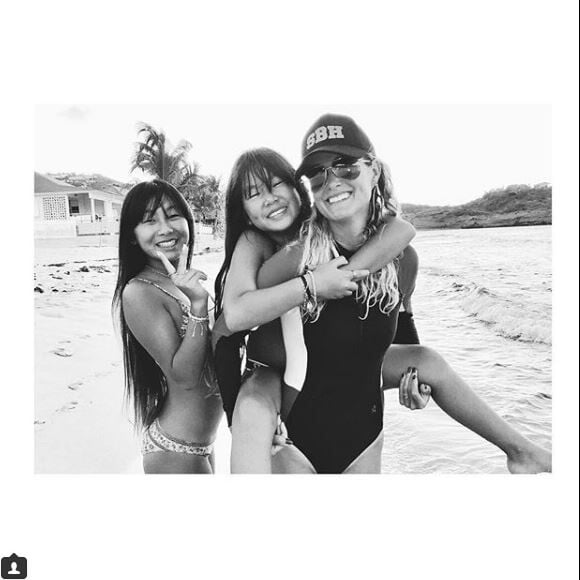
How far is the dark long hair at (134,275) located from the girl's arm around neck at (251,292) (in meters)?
0.29

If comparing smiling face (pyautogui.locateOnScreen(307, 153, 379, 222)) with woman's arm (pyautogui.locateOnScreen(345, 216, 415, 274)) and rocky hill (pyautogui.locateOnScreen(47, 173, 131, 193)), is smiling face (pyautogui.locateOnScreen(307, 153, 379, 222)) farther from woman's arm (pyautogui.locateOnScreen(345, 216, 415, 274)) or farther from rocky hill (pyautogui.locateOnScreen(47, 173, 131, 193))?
rocky hill (pyautogui.locateOnScreen(47, 173, 131, 193))

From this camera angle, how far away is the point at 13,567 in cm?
284

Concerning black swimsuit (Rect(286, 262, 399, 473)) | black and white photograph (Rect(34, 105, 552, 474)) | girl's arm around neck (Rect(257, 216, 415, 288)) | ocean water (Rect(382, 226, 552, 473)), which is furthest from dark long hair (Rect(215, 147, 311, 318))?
ocean water (Rect(382, 226, 552, 473))

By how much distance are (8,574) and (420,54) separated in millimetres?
2979

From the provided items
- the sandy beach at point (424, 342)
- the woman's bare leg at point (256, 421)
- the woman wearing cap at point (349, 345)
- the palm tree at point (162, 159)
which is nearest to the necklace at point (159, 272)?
the sandy beach at point (424, 342)

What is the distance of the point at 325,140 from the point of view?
108 inches

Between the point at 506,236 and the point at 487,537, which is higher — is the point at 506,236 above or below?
above

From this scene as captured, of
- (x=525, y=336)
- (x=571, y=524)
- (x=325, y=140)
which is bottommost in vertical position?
(x=571, y=524)

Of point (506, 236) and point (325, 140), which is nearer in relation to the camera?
point (325, 140)


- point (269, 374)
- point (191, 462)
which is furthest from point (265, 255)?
point (191, 462)

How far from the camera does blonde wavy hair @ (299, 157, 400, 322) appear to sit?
8.88 ft

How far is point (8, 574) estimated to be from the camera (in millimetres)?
2826

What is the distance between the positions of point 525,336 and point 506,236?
1.56 ft

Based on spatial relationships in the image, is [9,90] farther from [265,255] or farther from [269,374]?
[269,374]
